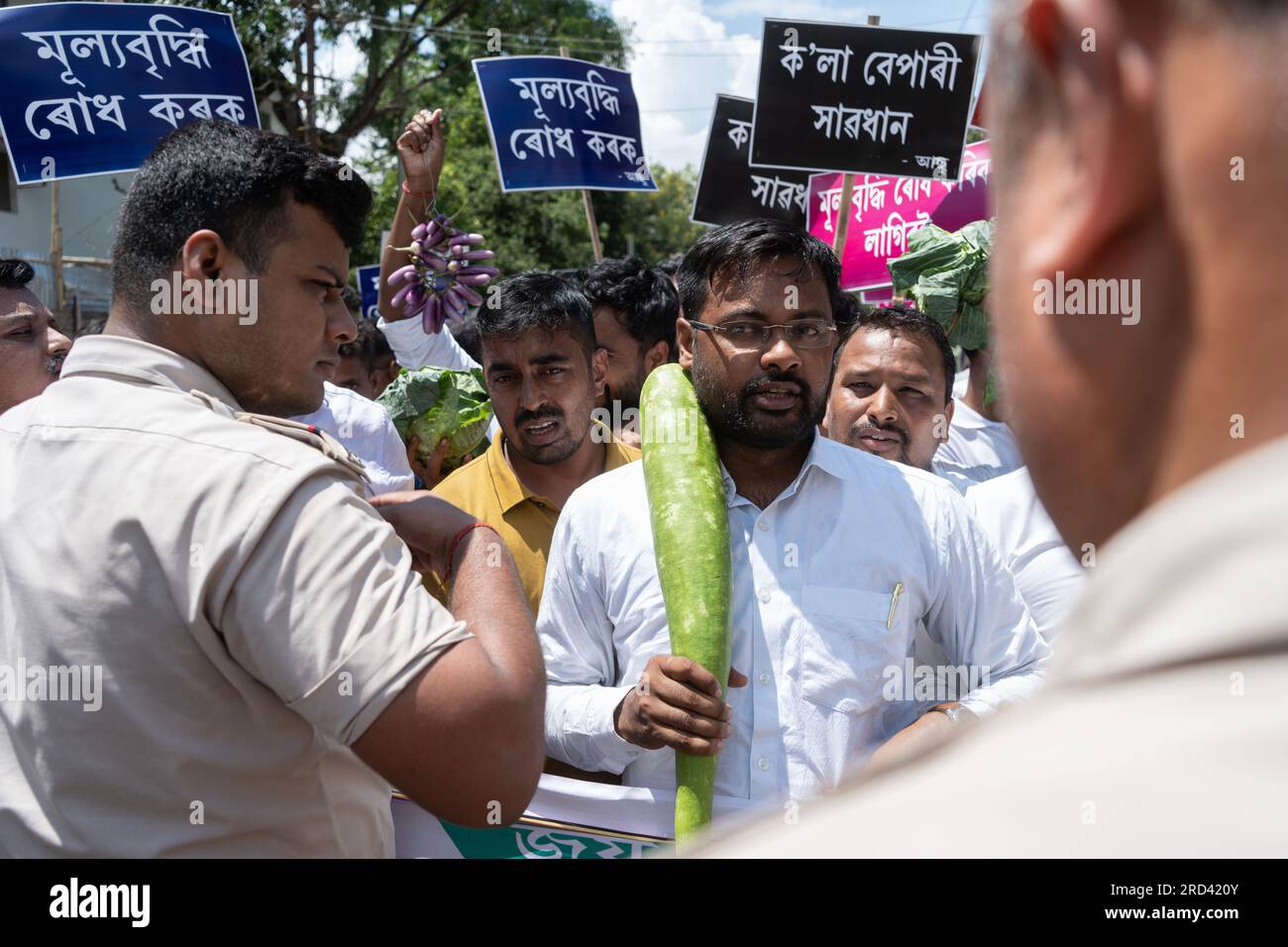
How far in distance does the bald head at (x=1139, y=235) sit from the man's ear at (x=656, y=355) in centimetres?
509

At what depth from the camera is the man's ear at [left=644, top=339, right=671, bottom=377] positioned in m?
5.72

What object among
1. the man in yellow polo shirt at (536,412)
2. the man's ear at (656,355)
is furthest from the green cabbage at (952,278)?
the man in yellow polo shirt at (536,412)

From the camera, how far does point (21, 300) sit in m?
4.12

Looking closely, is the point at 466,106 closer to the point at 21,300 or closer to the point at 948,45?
the point at 948,45

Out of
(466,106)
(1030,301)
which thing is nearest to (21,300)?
(1030,301)

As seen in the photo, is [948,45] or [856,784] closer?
[856,784]

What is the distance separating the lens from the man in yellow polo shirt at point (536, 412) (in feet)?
13.2

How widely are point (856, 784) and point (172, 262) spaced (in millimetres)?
1724

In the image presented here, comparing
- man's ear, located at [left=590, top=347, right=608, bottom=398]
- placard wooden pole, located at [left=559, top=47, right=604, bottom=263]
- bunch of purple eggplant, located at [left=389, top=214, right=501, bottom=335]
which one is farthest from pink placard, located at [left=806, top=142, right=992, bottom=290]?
bunch of purple eggplant, located at [left=389, top=214, right=501, bottom=335]

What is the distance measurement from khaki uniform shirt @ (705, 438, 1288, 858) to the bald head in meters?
0.07

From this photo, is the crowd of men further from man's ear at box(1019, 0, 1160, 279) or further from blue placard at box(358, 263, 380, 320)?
blue placard at box(358, 263, 380, 320)

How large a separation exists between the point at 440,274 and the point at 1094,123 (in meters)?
4.89

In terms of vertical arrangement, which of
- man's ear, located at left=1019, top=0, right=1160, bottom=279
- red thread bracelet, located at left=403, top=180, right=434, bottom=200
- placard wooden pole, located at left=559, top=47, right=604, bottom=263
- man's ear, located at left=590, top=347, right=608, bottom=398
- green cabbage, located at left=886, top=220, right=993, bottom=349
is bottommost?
man's ear, located at left=1019, top=0, right=1160, bottom=279

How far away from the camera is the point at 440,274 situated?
524cm
